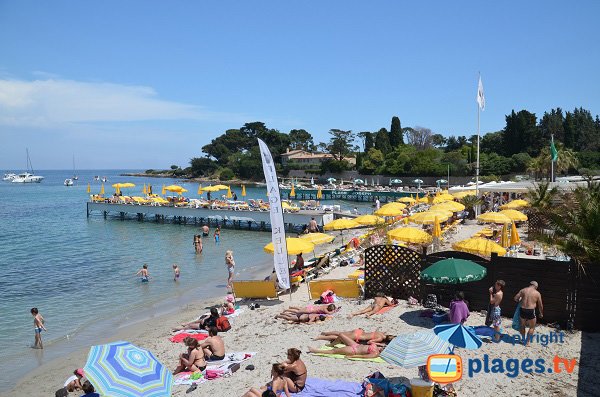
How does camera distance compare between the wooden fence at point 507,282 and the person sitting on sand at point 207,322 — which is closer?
the wooden fence at point 507,282

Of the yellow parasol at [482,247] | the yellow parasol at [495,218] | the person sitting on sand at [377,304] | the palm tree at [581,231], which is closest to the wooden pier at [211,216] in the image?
the yellow parasol at [495,218]

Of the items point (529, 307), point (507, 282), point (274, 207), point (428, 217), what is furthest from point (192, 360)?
point (428, 217)

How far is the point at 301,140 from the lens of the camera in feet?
406

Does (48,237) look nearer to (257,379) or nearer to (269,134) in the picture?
(257,379)

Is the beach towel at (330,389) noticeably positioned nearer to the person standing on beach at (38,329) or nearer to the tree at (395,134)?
the person standing on beach at (38,329)

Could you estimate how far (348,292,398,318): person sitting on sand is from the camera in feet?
37.8

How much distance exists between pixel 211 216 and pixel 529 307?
32987 mm

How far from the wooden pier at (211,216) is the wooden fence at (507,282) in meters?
23.1

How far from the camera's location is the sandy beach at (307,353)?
7.66 metres

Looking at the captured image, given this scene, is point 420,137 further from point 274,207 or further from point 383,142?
point 274,207

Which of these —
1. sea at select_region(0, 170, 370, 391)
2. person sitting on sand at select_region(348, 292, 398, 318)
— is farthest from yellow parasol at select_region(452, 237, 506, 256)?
sea at select_region(0, 170, 370, 391)

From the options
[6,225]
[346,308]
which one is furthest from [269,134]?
[346,308]

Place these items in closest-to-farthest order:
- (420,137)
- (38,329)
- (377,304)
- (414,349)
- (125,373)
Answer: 1. (125,373)
2. (414,349)
3. (377,304)
4. (38,329)
5. (420,137)

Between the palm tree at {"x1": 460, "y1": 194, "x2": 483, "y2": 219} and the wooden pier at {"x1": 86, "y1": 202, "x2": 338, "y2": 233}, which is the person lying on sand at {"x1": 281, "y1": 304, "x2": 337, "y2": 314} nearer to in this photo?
the palm tree at {"x1": 460, "y1": 194, "x2": 483, "y2": 219}
